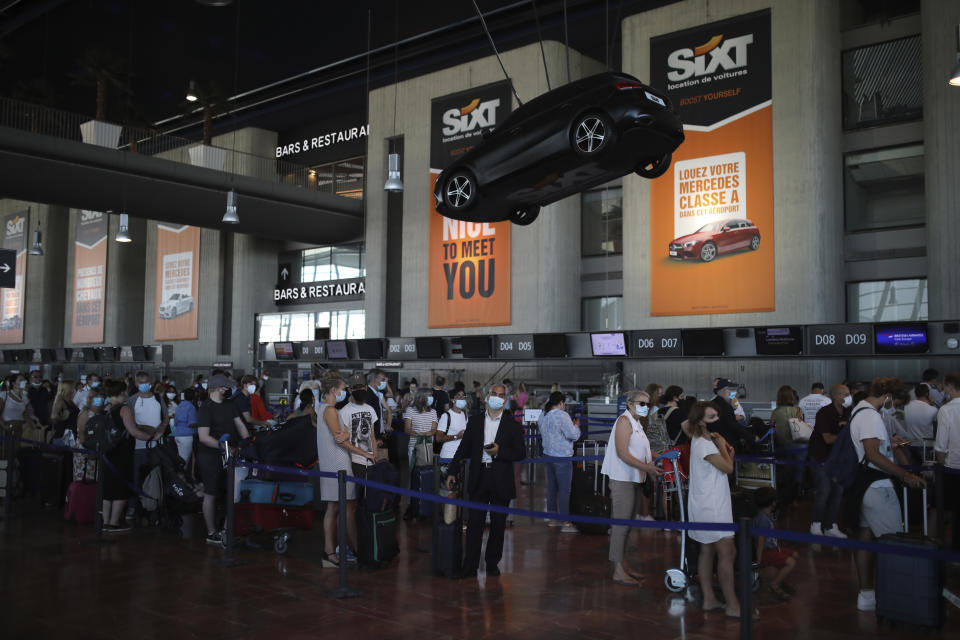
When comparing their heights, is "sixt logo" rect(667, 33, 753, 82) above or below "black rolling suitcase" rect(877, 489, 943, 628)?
above

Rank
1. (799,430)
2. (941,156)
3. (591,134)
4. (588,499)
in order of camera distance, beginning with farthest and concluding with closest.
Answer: (941,156) → (799,430) → (588,499) → (591,134)

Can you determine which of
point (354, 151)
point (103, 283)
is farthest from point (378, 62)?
point (103, 283)

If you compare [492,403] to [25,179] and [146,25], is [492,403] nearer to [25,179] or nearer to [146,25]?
[25,179]

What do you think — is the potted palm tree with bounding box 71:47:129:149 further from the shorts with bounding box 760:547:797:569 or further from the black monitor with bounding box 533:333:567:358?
the shorts with bounding box 760:547:797:569

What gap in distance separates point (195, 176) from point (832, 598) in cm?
2177

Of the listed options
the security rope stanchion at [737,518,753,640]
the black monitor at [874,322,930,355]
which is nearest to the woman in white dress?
the security rope stanchion at [737,518,753,640]

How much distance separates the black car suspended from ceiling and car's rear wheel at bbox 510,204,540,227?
0.57ft

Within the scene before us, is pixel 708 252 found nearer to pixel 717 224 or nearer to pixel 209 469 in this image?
pixel 717 224

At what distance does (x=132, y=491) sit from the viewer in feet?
28.2

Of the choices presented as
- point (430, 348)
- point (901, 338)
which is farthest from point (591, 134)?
point (430, 348)

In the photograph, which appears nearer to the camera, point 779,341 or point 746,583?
point 746,583

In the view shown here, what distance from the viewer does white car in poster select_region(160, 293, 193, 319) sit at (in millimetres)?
33312

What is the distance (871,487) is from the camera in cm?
564

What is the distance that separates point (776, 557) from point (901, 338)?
10.7 meters
